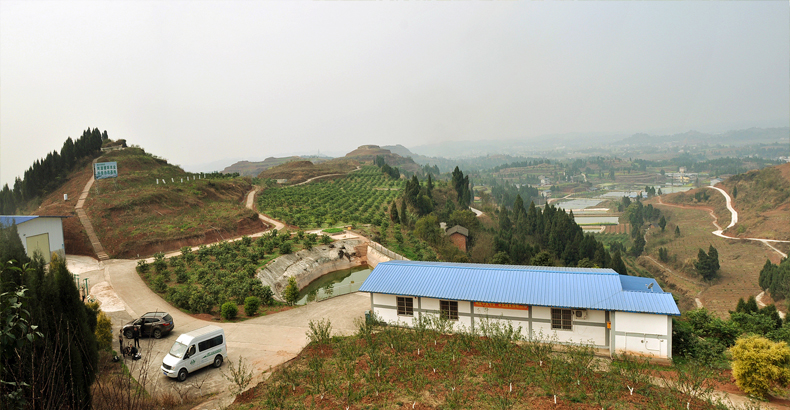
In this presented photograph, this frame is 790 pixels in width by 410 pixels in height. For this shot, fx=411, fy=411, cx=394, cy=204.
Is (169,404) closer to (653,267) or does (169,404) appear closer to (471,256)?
(471,256)

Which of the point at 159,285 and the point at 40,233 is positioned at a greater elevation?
the point at 40,233

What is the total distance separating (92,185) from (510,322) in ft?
134

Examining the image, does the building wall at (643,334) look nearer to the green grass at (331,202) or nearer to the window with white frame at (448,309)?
the window with white frame at (448,309)

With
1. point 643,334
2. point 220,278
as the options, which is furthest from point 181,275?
point 643,334

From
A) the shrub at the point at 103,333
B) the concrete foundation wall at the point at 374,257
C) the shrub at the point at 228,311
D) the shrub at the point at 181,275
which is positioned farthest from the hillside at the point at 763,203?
the shrub at the point at 103,333

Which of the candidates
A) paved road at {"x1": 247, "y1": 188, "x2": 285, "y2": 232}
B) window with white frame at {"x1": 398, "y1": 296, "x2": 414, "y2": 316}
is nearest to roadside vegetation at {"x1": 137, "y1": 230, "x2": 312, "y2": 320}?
window with white frame at {"x1": 398, "y1": 296, "x2": 414, "y2": 316}

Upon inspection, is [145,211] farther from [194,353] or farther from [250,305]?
[194,353]

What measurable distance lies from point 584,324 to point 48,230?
31.1 m

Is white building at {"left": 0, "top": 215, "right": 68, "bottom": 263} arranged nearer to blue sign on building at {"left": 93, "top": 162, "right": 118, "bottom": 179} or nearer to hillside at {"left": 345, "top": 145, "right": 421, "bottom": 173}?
blue sign on building at {"left": 93, "top": 162, "right": 118, "bottom": 179}

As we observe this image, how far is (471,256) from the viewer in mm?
38969

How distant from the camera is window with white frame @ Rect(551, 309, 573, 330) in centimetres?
1478

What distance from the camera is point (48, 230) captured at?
26.2 metres

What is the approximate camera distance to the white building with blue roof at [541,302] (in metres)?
13.8

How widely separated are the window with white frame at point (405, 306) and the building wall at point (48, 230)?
21.8 m
